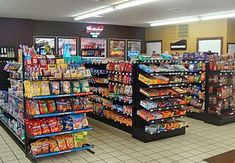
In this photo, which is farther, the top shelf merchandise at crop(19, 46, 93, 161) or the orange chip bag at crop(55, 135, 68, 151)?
the orange chip bag at crop(55, 135, 68, 151)

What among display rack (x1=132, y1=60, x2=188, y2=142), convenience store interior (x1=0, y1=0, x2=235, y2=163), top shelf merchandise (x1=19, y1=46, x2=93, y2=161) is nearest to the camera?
top shelf merchandise (x1=19, y1=46, x2=93, y2=161)

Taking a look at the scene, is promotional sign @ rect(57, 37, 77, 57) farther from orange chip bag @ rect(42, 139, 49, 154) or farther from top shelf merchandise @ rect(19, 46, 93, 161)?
orange chip bag @ rect(42, 139, 49, 154)

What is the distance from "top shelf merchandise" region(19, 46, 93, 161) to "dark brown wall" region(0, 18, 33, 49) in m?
5.93

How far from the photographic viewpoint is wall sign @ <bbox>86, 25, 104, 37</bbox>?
1241 centimetres

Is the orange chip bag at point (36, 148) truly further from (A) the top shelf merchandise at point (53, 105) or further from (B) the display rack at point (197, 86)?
(B) the display rack at point (197, 86)

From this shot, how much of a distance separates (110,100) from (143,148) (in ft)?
6.73

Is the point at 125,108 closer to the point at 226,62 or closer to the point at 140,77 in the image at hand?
the point at 140,77

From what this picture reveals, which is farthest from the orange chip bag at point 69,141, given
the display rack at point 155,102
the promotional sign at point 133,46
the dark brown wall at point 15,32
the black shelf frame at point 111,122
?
the promotional sign at point 133,46

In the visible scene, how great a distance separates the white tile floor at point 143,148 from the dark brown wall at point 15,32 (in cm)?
457

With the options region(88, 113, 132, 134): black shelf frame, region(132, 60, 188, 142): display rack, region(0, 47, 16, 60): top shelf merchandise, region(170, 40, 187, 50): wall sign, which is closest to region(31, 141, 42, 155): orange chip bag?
region(132, 60, 188, 142): display rack

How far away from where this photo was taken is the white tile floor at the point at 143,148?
5.14 meters

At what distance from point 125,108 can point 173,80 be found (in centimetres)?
134

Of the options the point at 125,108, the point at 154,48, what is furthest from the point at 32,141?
the point at 154,48

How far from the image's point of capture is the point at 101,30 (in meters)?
12.8
